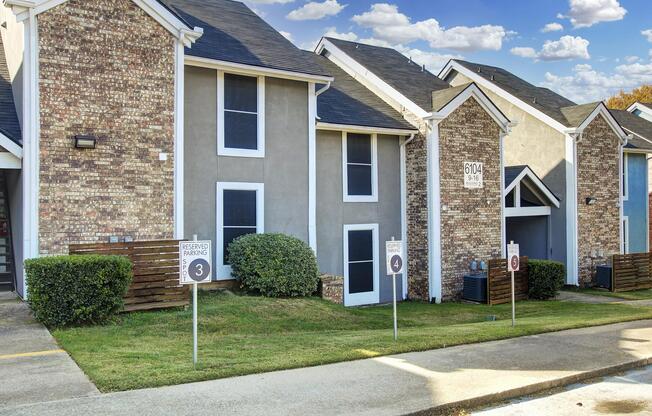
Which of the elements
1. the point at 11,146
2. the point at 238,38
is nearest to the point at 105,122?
the point at 11,146

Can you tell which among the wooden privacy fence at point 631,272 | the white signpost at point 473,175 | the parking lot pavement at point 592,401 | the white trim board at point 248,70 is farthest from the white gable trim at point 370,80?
the parking lot pavement at point 592,401

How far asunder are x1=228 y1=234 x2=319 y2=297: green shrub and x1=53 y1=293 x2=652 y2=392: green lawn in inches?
19.7

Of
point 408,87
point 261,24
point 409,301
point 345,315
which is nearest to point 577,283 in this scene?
point 409,301

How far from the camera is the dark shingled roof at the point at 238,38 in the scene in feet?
49.4

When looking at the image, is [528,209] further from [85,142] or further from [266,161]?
[85,142]

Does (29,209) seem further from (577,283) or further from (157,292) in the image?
(577,283)

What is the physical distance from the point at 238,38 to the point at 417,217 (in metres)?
7.80

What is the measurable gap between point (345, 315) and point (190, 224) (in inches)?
175

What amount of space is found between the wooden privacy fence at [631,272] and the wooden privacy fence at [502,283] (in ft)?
17.1

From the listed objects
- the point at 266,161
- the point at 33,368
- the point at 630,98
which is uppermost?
the point at 630,98

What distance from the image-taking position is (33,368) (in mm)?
7500

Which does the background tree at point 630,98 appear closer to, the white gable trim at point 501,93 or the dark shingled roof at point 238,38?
the white gable trim at point 501,93

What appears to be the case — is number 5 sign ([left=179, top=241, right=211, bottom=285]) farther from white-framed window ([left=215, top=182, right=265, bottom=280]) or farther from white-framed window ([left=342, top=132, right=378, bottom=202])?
white-framed window ([left=342, top=132, right=378, bottom=202])

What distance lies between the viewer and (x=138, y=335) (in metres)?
9.59
